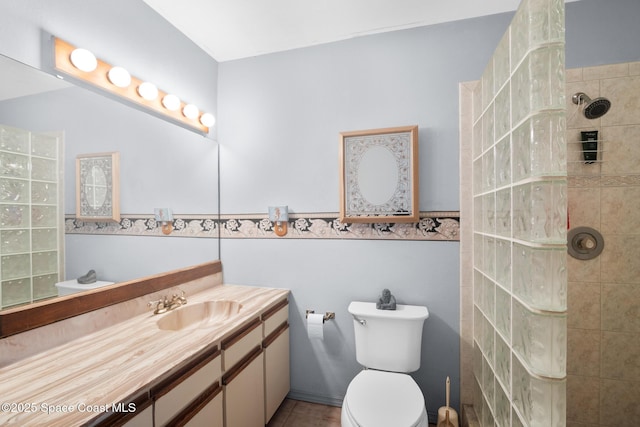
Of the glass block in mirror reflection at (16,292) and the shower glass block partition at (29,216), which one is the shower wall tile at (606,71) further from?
the glass block in mirror reflection at (16,292)

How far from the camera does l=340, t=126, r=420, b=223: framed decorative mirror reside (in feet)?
5.88

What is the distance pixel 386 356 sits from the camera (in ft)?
5.50

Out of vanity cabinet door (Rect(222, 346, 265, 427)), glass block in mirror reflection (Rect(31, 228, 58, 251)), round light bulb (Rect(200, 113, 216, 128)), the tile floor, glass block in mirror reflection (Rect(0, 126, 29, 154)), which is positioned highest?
round light bulb (Rect(200, 113, 216, 128))

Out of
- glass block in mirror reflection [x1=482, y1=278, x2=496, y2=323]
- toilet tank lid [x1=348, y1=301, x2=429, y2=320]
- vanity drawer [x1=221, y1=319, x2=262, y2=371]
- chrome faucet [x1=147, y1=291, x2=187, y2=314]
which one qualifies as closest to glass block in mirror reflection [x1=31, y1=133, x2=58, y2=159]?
chrome faucet [x1=147, y1=291, x2=187, y2=314]

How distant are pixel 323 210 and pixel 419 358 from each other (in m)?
1.09

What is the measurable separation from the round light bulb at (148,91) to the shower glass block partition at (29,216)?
588 millimetres

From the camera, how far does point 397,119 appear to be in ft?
6.11

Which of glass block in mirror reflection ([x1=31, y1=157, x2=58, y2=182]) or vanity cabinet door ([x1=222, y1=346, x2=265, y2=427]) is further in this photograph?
vanity cabinet door ([x1=222, y1=346, x2=265, y2=427])

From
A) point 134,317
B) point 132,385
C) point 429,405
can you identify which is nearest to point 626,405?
point 429,405

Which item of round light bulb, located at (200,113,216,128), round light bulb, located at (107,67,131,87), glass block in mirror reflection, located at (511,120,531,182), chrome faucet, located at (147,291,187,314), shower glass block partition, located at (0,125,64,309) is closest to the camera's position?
glass block in mirror reflection, located at (511,120,531,182)

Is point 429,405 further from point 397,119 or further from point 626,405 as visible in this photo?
point 397,119

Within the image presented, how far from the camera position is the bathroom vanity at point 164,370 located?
84 centimetres

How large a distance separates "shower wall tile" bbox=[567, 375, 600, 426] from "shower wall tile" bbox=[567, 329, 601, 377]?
41 millimetres

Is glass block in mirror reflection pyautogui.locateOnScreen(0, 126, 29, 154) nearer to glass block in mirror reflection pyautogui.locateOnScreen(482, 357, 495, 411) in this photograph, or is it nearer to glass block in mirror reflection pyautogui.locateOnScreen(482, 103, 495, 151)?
glass block in mirror reflection pyautogui.locateOnScreen(482, 103, 495, 151)
